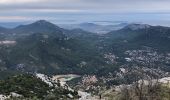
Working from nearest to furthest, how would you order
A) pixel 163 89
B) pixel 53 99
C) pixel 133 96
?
pixel 133 96
pixel 163 89
pixel 53 99

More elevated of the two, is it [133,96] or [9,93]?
[133,96]

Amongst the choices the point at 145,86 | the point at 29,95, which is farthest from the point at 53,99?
the point at 145,86

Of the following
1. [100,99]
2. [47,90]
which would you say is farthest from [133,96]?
→ [47,90]

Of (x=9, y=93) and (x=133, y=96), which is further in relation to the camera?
(x=9, y=93)

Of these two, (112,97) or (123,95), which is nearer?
(123,95)

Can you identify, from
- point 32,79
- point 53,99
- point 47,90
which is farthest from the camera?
point 32,79

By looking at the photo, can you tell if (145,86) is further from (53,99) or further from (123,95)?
(53,99)

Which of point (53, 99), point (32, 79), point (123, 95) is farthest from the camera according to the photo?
point (32, 79)

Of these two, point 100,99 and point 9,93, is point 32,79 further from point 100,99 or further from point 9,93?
point 100,99

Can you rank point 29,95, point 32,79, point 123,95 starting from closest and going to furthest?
1. point 123,95
2. point 29,95
3. point 32,79
